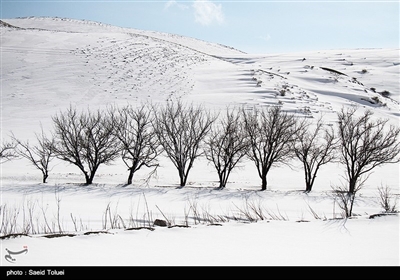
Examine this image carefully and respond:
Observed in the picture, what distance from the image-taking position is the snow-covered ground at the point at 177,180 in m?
5.38

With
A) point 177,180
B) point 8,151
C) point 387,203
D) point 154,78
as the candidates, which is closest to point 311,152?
point 177,180

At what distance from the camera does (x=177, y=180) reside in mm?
26266

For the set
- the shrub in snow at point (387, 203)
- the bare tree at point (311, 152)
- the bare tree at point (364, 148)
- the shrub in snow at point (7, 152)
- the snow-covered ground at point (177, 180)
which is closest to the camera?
the snow-covered ground at point (177, 180)

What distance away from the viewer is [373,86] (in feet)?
188

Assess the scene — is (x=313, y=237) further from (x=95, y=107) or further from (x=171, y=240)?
(x=95, y=107)

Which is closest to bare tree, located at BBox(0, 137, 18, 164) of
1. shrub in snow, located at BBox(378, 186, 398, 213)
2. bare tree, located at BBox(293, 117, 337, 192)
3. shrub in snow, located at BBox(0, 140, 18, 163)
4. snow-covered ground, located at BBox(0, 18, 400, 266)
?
shrub in snow, located at BBox(0, 140, 18, 163)

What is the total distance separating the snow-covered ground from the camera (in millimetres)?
5379

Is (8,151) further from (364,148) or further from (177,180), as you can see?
(364,148)

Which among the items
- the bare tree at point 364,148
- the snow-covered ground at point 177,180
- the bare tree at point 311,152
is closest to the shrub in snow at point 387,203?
the snow-covered ground at point 177,180

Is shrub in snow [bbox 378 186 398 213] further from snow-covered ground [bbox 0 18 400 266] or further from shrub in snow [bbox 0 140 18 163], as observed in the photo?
shrub in snow [bbox 0 140 18 163]

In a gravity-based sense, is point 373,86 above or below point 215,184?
above

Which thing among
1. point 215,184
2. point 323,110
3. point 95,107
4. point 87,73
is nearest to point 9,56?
point 87,73

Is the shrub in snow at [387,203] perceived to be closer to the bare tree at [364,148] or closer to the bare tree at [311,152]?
the bare tree at [364,148]
